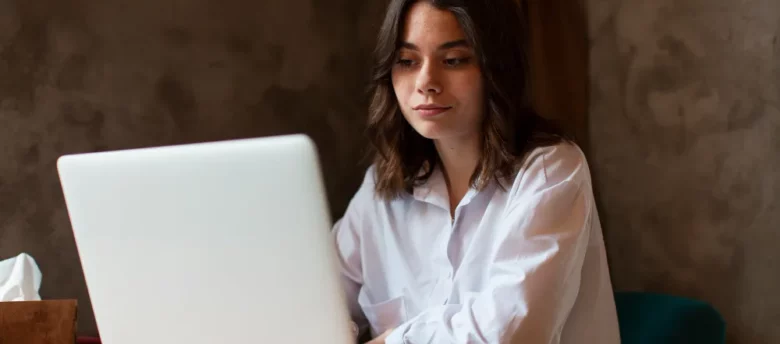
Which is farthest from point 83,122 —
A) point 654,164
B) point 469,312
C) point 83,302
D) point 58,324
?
point 654,164

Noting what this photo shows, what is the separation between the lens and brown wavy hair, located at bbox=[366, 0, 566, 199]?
1.06 metres

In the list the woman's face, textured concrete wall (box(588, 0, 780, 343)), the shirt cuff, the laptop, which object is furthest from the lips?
textured concrete wall (box(588, 0, 780, 343))

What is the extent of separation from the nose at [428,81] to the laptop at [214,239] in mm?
454

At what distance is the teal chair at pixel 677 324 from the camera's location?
1.23 m

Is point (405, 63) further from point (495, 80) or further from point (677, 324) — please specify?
point (677, 324)

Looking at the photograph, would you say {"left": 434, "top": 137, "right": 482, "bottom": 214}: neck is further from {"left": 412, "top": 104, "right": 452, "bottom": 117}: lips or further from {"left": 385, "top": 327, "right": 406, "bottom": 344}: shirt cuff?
{"left": 385, "top": 327, "right": 406, "bottom": 344}: shirt cuff

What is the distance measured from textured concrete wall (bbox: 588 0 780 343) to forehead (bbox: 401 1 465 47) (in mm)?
604

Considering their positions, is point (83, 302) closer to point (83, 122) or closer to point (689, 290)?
point (83, 122)

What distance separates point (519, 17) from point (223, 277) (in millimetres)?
660

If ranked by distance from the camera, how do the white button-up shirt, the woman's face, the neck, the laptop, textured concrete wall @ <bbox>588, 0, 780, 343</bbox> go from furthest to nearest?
1. textured concrete wall @ <bbox>588, 0, 780, 343</bbox>
2. the neck
3. the woman's face
4. the white button-up shirt
5. the laptop

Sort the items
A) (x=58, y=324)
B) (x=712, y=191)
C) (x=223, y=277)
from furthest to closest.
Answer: (x=712, y=191) → (x=58, y=324) → (x=223, y=277)

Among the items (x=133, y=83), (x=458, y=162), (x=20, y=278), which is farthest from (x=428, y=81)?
(x=20, y=278)

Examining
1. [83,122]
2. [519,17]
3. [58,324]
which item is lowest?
[58,324]

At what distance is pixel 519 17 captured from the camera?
3.70ft
